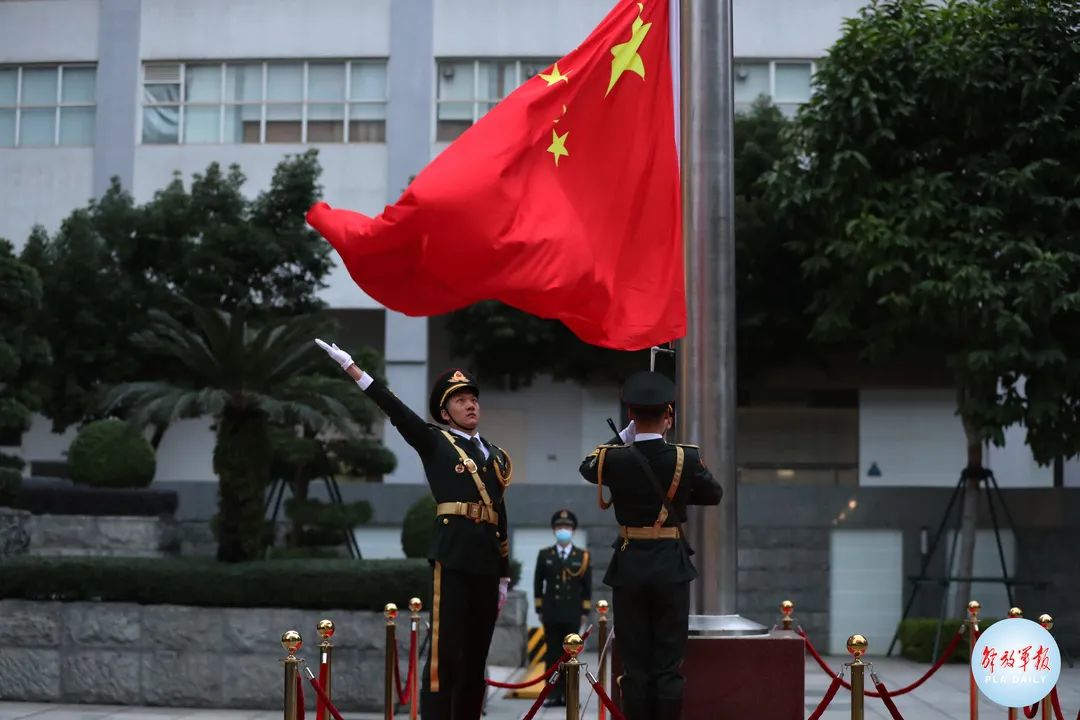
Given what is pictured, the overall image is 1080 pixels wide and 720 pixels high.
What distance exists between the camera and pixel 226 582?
13469 mm

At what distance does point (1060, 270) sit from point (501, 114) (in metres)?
11.5

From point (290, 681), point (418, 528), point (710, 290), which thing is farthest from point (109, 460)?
point (710, 290)

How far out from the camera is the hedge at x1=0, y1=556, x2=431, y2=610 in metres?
13.3

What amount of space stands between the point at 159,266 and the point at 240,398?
11.1 metres

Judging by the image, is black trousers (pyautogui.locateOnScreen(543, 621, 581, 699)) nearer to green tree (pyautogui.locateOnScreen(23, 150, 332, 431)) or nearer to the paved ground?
the paved ground

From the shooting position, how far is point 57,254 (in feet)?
80.0

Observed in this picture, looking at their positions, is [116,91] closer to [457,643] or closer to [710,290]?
[710,290]

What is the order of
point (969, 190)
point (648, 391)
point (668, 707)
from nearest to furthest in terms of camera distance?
point (668, 707), point (648, 391), point (969, 190)

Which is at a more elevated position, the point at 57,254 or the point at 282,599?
the point at 57,254

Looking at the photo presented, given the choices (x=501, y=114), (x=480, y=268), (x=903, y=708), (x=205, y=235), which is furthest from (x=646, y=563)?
(x=205, y=235)

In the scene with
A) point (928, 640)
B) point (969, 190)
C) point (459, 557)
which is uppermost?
point (969, 190)

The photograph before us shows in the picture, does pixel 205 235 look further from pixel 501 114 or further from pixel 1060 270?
pixel 501 114

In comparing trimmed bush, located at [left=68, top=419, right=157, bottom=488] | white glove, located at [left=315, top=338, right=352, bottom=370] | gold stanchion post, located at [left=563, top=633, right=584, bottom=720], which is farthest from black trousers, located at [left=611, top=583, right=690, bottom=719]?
trimmed bush, located at [left=68, top=419, right=157, bottom=488]

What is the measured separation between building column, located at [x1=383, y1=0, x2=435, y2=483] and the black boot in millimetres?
20619
